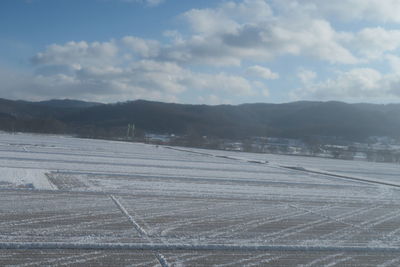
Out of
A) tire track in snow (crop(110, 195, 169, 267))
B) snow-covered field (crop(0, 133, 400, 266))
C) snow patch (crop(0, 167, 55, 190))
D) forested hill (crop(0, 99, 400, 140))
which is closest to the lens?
tire track in snow (crop(110, 195, 169, 267))

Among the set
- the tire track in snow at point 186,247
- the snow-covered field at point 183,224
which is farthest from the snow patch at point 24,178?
the tire track in snow at point 186,247

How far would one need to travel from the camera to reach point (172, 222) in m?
10.7

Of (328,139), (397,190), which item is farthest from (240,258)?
(328,139)

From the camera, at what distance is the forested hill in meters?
93.5

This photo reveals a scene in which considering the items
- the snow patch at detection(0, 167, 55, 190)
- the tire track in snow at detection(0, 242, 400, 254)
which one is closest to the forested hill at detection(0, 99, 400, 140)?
the snow patch at detection(0, 167, 55, 190)

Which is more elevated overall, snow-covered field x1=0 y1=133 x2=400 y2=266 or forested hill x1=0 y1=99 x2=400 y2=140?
forested hill x1=0 y1=99 x2=400 y2=140

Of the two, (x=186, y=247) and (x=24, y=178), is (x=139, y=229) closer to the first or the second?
(x=186, y=247)

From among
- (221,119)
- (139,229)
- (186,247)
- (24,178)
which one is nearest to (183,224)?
(139,229)

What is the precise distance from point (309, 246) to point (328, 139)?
83.3 metres

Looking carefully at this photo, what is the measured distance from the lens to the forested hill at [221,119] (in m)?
93.5

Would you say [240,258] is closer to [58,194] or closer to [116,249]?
[116,249]

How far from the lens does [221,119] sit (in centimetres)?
11925

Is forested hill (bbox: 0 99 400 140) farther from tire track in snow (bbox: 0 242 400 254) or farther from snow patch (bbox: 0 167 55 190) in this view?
tire track in snow (bbox: 0 242 400 254)

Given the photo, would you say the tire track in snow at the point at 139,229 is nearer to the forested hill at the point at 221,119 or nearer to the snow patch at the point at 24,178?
the snow patch at the point at 24,178
